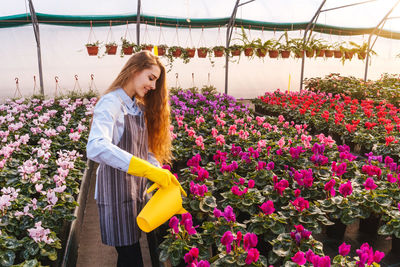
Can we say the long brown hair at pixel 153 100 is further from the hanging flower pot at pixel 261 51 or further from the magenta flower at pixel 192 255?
the hanging flower pot at pixel 261 51

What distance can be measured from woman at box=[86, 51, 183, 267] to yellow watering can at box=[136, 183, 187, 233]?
0.06 m

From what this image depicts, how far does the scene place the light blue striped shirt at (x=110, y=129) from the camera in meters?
1.60

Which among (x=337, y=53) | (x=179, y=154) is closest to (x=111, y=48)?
(x=179, y=154)

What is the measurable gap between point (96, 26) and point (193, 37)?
9.10ft

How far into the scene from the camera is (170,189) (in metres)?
1.83

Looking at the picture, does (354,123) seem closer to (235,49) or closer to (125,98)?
(125,98)

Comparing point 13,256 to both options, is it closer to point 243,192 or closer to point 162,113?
point 162,113

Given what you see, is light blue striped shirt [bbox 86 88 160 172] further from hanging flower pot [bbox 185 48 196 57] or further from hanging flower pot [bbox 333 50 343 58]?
hanging flower pot [bbox 333 50 343 58]

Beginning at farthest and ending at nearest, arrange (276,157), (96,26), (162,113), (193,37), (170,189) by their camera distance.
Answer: (193,37)
(96,26)
(276,157)
(162,113)
(170,189)

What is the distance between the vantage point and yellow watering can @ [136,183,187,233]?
176 centimetres

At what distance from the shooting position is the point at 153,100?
7.07 feet

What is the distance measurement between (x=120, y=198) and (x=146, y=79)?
2.36 feet

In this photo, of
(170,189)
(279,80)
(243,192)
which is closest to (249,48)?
(279,80)

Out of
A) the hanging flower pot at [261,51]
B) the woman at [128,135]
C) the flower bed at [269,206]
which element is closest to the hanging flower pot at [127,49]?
the hanging flower pot at [261,51]
